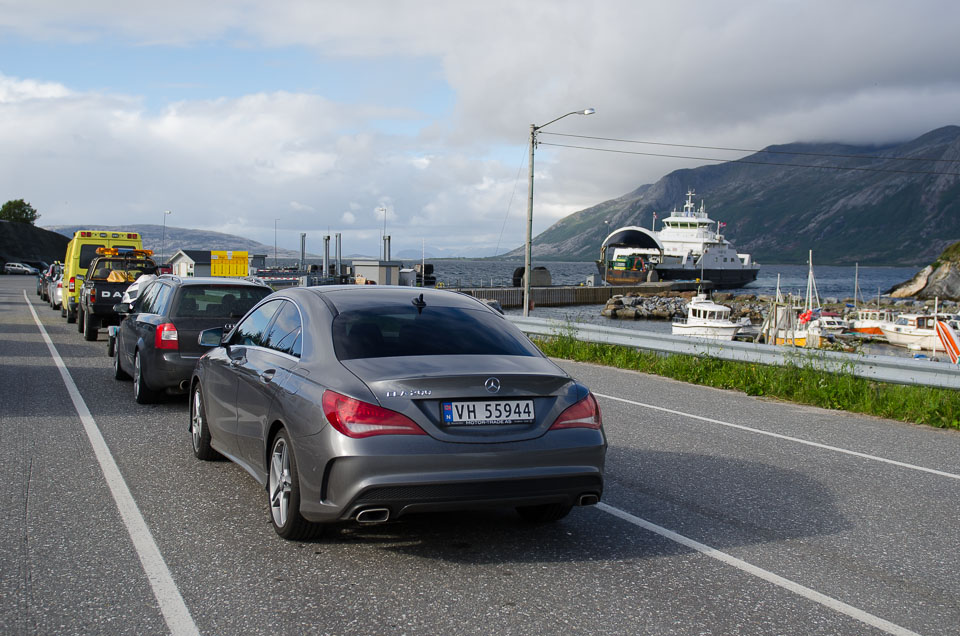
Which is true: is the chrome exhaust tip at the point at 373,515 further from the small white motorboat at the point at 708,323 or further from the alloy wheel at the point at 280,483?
the small white motorboat at the point at 708,323

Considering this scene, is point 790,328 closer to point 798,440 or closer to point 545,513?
point 798,440

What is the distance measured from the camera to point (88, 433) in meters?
8.28

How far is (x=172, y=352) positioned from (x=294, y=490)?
579cm

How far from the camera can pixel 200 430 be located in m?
7.18

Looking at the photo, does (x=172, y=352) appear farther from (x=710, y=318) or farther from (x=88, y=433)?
(x=710, y=318)

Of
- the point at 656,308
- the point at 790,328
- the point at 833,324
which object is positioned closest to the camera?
the point at 790,328

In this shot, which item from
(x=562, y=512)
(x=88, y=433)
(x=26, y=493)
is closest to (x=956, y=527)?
(x=562, y=512)

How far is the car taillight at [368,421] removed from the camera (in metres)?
4.39

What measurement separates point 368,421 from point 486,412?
642mm

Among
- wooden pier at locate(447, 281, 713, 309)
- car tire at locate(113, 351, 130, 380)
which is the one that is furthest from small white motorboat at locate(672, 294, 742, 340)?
car tire at locate(113, 351, 130, 380)

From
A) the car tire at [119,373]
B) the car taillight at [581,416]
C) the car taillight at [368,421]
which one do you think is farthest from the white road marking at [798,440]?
the car tire at [119,373]

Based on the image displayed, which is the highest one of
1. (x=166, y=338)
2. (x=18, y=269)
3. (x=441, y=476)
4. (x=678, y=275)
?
(x=166, y=338)

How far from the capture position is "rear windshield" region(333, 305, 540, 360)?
16.4 feet

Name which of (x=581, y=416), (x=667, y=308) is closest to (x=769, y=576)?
(x=581, y=416)
